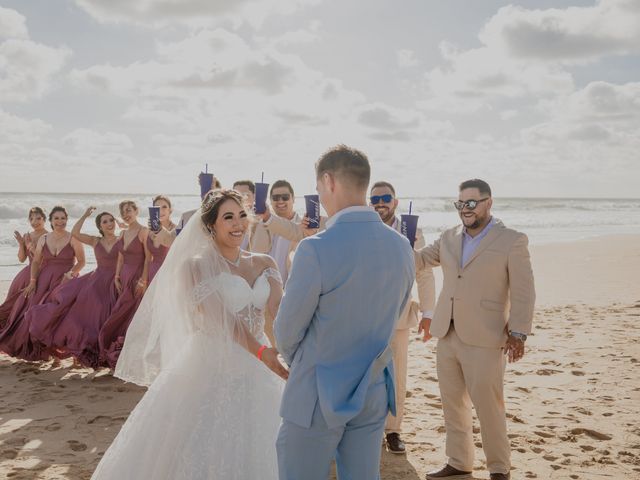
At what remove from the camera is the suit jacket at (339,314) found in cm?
245

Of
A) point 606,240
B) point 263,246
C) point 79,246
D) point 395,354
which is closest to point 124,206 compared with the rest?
point 79,246

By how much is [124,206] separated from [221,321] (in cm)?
493

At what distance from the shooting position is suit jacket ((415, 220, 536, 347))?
4.32 m

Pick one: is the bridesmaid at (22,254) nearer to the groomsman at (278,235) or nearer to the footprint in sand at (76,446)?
the groomsman at (278,235)

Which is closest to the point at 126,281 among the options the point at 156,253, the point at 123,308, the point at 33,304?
the point at 123,308

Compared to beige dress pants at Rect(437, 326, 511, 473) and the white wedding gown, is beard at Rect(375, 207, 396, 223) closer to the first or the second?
beige dress pants at Rect(437, 326, 511, 473)

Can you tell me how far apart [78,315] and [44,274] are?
53.0 inches

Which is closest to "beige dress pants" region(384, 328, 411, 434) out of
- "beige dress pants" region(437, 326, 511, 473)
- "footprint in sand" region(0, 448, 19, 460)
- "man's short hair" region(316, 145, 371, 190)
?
"beige dress pants" region(437, 326, 511, 473)

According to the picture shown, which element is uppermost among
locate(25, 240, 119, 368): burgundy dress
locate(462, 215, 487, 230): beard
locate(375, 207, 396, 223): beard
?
locate(375, 207, 396, 223): beard

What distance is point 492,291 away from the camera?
4445mm

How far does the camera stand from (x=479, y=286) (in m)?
4.47

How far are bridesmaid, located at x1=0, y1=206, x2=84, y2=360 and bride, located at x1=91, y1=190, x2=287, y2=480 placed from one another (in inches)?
202

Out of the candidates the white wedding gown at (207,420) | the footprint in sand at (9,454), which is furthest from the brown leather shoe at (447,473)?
the footprint in sand at (9,454)

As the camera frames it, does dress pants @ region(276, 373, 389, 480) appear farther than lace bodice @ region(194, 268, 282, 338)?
No
